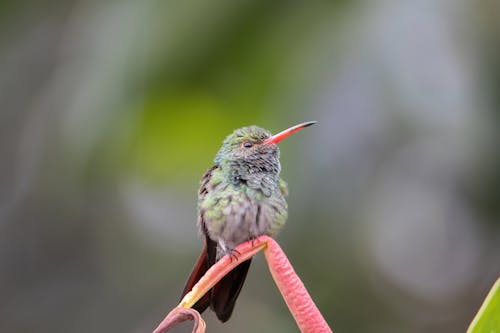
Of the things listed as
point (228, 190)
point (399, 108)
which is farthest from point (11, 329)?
point (228, 190)

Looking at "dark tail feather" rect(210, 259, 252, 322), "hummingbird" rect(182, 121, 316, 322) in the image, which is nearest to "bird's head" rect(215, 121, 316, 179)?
"hummingbird" rect(182, 121, 316, 322)

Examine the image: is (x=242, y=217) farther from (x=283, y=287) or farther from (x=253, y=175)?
(x=283, y=287)

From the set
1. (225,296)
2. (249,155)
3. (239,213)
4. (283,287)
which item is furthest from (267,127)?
(283,287)

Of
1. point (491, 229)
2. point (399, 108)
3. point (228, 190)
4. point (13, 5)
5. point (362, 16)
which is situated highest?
point (13, 5)

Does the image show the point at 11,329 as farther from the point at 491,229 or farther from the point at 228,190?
the point at 228,190

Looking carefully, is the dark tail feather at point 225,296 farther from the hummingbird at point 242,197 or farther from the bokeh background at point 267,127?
the bokeh background at point 267,127

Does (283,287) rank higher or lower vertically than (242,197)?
lower
